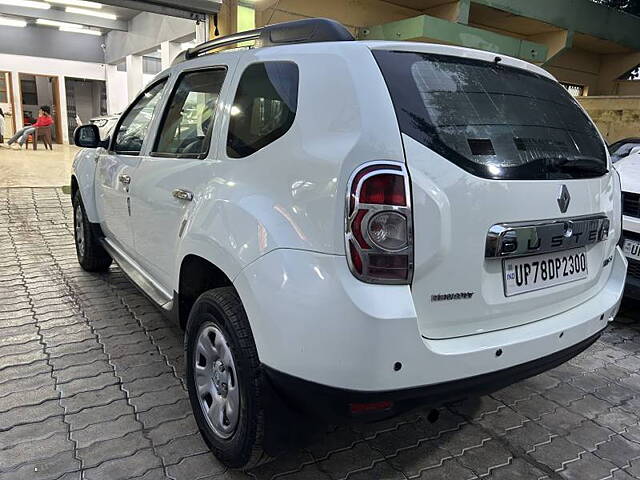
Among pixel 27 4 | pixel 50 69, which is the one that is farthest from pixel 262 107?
pixel 50 69

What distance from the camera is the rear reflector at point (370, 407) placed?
5.42ft

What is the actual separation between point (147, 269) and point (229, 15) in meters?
5.82

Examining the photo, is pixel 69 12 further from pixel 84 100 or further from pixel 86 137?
pixel 86 137

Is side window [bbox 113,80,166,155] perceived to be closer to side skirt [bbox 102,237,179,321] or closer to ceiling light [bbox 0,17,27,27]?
side skirt [bbox 102,237,179,321]

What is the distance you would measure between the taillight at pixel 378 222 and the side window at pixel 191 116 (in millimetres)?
1043

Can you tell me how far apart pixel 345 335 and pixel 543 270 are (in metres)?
0.92

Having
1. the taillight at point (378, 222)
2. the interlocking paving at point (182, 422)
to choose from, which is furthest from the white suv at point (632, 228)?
the taillight at point (378, 222)

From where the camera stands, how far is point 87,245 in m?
4.49

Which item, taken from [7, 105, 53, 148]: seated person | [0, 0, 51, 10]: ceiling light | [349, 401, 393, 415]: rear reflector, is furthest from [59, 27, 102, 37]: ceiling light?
[349, 401, 393, 415]: rear reflector

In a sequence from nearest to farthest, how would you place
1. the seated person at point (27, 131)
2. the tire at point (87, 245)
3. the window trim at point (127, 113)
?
the window trim at point (127, 113) < the tire at point (87, 245) < the seated person at point (27, 131)

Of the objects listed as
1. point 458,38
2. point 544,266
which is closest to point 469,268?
point 544,266

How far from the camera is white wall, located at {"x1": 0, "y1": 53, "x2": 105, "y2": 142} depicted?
19.3m

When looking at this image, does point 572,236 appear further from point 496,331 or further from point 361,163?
point 361,163

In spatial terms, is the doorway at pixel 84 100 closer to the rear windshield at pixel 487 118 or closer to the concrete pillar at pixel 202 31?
the concrete pillar at pixel 202 31
